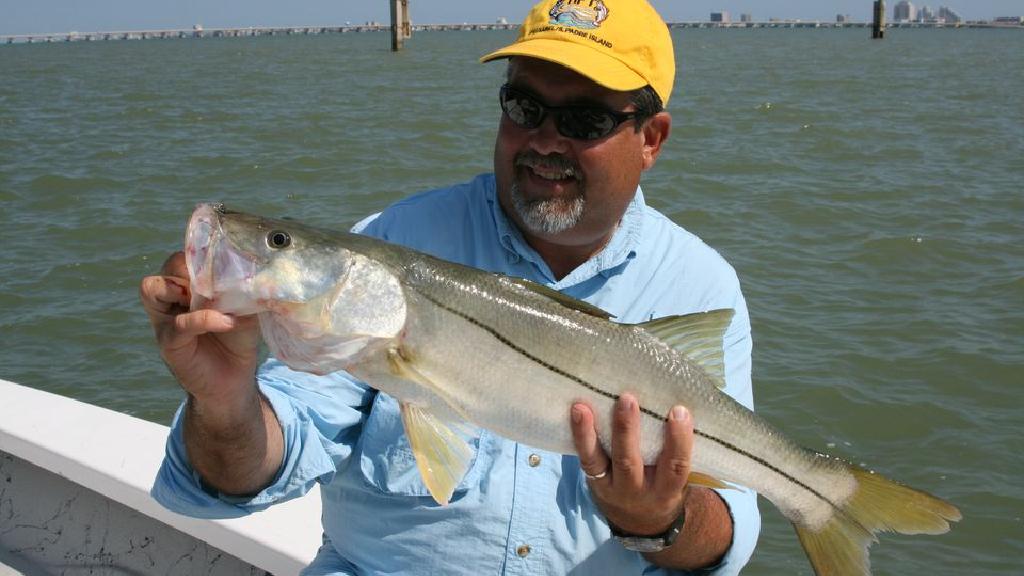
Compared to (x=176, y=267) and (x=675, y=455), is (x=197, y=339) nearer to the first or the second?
(x=176, y=267)

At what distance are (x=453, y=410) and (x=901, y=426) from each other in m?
5.84

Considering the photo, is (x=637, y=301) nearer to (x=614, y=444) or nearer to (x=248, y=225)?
(x=614, y=444)

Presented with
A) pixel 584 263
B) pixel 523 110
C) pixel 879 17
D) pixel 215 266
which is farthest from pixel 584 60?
pixel 879 17

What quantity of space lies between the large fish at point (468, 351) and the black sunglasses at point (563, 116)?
763 millimetres

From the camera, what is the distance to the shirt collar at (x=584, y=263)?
2.95 meters

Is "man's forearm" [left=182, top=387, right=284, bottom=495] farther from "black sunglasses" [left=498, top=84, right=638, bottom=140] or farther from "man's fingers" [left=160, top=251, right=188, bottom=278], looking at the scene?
"black sunglasses" [left=498, top=84, right=638, bottom=140]

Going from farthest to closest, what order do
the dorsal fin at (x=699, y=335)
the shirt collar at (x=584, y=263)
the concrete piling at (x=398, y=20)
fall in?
the concrete piling at (x=398, y=20), the shirt collar at (x=584, y=263), the dorsal fin at (x=699, y=335)

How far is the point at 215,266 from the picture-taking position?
6.79ft

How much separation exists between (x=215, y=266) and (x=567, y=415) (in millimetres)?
872

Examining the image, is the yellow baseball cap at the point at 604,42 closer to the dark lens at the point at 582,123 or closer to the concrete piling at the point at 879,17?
the dark lens at the point at 582,123

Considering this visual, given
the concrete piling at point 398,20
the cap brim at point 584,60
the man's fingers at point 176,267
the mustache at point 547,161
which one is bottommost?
the man's fingers at point 176,267

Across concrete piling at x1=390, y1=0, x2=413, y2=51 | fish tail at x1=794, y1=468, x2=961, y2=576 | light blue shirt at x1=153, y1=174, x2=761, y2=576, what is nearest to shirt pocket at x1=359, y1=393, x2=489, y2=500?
light blue shirt at x1=153, y1=174, x2=761, y2=576

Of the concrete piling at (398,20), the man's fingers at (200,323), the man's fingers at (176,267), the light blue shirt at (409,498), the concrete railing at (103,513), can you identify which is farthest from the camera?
the concrete piling at (398,20)

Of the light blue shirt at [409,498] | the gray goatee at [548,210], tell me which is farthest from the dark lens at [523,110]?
the light blue shirt at [409,498]
